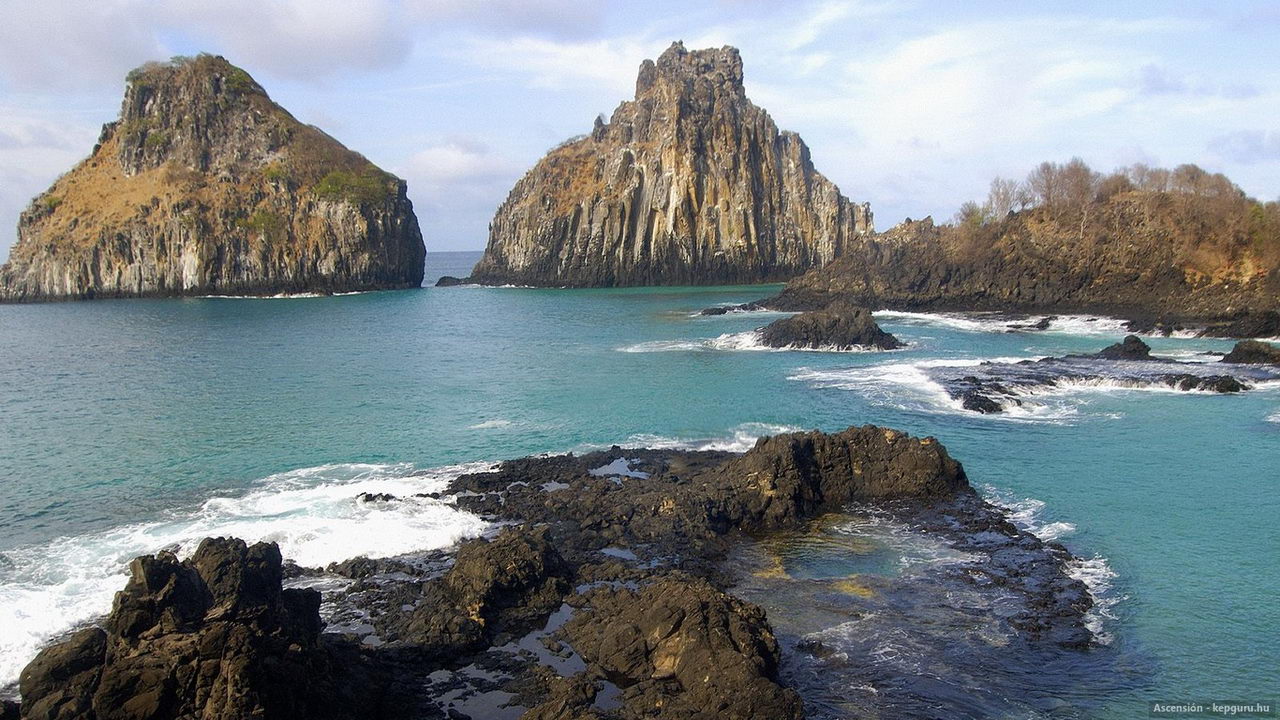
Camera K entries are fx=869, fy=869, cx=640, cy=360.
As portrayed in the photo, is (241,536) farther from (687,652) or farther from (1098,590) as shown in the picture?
(1098,590)

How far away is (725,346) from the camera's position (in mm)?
53688

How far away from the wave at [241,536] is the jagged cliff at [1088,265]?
4958 centimetres

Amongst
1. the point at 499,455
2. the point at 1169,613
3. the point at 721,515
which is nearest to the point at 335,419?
the point at 499,455

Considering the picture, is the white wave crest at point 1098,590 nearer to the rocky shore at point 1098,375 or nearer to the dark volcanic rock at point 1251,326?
the rocky shore at point 1098,375

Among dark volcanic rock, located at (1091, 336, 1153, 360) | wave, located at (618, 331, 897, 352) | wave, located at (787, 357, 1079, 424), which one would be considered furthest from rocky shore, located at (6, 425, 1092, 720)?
wave, located at (618, 331, 897, 352)

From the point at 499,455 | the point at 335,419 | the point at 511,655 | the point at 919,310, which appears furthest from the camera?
the point at 919,310

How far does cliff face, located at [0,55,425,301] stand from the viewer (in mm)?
103875

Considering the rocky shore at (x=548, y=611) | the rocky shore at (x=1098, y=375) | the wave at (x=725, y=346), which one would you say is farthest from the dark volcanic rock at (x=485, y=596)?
the wave at (x=725, y=346)

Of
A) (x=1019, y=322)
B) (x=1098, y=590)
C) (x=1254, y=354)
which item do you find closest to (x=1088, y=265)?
(x=1019, y=322)

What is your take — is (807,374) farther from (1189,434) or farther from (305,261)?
(305,261)

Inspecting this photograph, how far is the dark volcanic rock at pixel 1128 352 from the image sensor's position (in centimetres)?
4409

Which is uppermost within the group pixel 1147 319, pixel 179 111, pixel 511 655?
pixel 179 111

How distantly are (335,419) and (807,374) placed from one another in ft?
72.1

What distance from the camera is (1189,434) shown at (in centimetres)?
2930
